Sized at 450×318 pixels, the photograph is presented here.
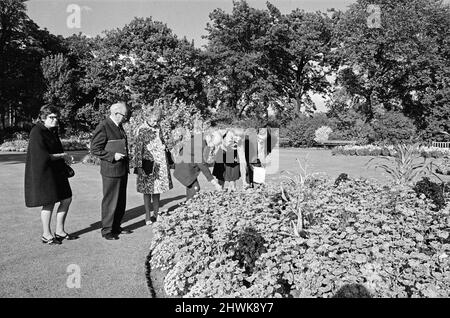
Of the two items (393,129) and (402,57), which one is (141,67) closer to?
(402,57)

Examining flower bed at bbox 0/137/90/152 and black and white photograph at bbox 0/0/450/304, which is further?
flower bed at bbox 0/137/90/152

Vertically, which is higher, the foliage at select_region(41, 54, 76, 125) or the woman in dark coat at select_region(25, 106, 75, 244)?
the foliage at select_region(41, 54, 76, 125)

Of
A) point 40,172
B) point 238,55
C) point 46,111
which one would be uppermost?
point 238,55

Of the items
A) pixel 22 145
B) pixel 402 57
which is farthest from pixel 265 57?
pixel 22 145

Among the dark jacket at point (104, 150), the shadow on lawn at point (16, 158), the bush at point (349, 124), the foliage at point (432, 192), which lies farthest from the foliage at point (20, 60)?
the foliage at point (432, 192)

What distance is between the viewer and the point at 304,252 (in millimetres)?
3678

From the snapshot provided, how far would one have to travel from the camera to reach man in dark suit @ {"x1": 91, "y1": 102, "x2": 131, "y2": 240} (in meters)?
5.29

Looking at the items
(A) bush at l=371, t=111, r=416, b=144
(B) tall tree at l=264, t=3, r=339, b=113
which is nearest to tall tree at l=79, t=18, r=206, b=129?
(B) tall tree at l=264, t=3, r=339, b=113

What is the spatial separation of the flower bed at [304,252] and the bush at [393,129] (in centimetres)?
2381

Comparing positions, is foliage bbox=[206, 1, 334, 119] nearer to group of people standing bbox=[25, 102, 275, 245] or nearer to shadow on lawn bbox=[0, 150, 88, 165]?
shadow on lawn bbox=[0, 150, 88, 165]

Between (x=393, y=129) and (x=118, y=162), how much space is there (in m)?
26.0

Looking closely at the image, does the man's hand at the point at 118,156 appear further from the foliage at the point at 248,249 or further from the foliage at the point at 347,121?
the foliage at the point at 347,121

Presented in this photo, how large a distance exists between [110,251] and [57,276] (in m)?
A: 0.96

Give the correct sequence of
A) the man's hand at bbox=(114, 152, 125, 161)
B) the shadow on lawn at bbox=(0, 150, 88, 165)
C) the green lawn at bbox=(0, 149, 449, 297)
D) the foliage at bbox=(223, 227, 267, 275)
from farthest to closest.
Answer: the shadow on lawn at bbox=(0, 150, 88, 165), the man's hand at bbox=(114, 152, 125, 161), the green lawn at bbox=(0, 149, 449, 297), the foliage at bbox=(223, 227, 267, 275)
